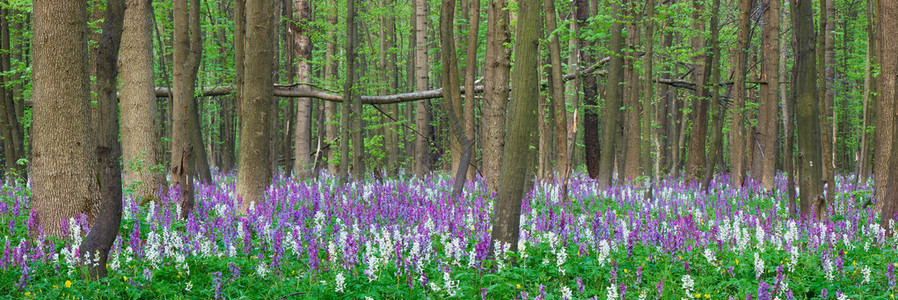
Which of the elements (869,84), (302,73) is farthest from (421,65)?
(869,84)

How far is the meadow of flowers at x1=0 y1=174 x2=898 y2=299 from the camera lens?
4.61 meters

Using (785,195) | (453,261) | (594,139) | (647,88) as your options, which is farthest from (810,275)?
(594,139)

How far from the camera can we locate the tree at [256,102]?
8.18m

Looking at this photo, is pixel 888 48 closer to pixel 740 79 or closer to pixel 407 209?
pixel 740 79

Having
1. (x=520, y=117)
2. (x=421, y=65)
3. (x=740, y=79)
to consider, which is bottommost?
(x=520, y=117)

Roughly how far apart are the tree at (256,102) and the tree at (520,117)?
3937 millimetres

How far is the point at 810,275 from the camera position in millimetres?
5582

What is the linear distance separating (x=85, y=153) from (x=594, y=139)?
556 inches

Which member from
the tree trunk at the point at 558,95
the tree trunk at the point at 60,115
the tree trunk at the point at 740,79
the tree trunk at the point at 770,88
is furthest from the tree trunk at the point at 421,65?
the tree trunk at the point at 60,115

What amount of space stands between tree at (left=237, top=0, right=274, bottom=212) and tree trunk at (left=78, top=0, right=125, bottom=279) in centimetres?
310

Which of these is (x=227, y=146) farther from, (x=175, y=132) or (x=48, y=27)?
(x=48, y=27)

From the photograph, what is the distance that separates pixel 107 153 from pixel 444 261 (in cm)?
274

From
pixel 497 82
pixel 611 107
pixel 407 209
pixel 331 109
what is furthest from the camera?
pixel 331 109

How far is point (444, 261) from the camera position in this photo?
5461 mm
